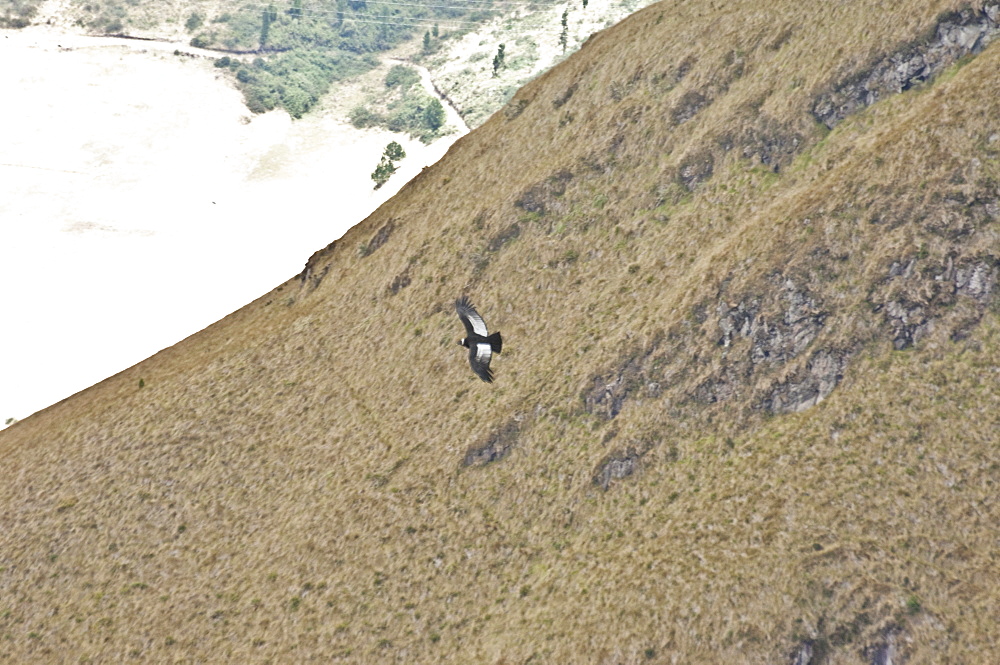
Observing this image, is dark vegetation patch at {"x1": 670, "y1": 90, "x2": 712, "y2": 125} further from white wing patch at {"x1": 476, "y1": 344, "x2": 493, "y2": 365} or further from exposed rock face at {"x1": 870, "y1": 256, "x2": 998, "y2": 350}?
white wing patch at {"x1": 476, "y1": 344, "x2": 493, "y2": 365}

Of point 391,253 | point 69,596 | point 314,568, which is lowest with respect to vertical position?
point 314,568

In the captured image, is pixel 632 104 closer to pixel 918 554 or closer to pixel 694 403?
pixel 694 403

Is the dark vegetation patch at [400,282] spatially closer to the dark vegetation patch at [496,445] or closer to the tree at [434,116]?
the dark vegetation patch at [496,445]

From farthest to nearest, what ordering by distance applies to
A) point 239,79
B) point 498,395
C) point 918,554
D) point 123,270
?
point 239,79 → point 123,270 → point 498,395 → point 918,554

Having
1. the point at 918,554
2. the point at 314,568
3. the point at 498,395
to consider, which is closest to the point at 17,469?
the point at 314,568

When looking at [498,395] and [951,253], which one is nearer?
[951,253]

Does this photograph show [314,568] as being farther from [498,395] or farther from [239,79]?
[239,79]

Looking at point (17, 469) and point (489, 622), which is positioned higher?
point (17, 469)

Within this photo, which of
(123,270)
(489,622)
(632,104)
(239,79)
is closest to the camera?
(489,622)
